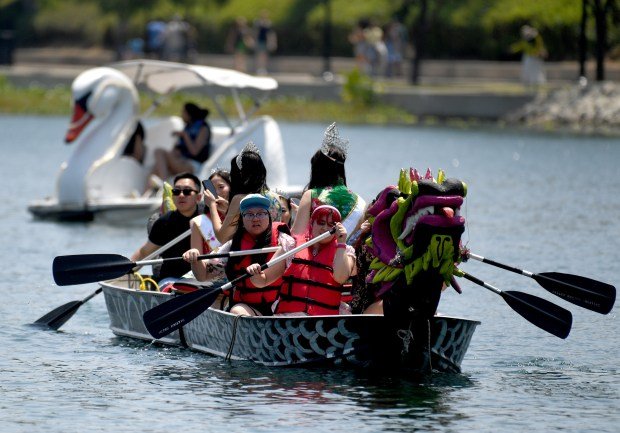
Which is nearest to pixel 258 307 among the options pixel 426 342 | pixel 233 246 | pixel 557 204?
pixel 233 246

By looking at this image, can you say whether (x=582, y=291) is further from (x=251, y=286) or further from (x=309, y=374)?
(x=251, y=286)

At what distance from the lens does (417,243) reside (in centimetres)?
1264

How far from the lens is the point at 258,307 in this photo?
13.8 meters

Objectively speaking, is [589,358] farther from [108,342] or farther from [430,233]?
[108,342]

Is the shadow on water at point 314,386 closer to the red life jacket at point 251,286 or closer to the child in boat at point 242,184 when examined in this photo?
the red life jacket at point 251,286

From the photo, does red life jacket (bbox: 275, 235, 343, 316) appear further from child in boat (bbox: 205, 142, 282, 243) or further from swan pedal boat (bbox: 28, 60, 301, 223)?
swan pedal boat (bbox: 28, 60, 301, 223)

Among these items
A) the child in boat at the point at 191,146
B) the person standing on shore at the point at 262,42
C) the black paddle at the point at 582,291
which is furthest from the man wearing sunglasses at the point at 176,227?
the person standing on shore at the point at 262,42

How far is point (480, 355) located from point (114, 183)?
1212cm

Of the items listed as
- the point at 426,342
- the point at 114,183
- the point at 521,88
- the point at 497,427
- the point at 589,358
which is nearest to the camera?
the point at 497,427

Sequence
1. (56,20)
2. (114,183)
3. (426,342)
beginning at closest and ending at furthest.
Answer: (426,342)
(114,183)
(56,20)

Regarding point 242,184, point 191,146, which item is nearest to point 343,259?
point 242,184

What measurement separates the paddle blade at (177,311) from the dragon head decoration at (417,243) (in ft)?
4.87

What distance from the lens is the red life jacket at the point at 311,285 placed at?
13352mm

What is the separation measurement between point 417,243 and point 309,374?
1.61 meters
